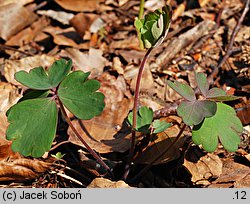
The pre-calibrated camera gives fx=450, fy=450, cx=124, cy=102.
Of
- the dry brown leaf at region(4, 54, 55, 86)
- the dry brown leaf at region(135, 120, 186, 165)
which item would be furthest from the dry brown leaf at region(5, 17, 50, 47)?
the dry brown leaf at region(135, 120, 186, 165)

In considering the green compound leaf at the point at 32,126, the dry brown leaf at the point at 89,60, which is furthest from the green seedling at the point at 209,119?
the dry brown leaf at the point at 89,60

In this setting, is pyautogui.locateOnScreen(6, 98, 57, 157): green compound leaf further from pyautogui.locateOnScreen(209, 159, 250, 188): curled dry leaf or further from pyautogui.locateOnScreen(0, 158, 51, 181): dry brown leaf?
pyautogui.locateOnScreen(209, 159, 250, 188): curled dry leaf

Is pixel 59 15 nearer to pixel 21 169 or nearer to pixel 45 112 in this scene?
A: pixel 21 169

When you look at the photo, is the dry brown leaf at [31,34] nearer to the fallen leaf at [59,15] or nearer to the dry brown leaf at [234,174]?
the fallen leaf at [59,15]

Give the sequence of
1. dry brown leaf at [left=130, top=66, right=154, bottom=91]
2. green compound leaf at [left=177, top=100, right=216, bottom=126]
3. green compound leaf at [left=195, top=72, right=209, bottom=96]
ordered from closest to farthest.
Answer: green compound leaf at [left=177, top=100, right=216, bottom=126]
green compound leaf at [left=195, top=72, right=209, bottom=96]
dry brown leaf at [left=130, top=66, right=154, bottom=91]

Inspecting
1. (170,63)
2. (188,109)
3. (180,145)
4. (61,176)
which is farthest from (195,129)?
(170,63)

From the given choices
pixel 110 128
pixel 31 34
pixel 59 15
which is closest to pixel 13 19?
pixel 31 34

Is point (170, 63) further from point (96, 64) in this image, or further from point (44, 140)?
point (44, 140)
